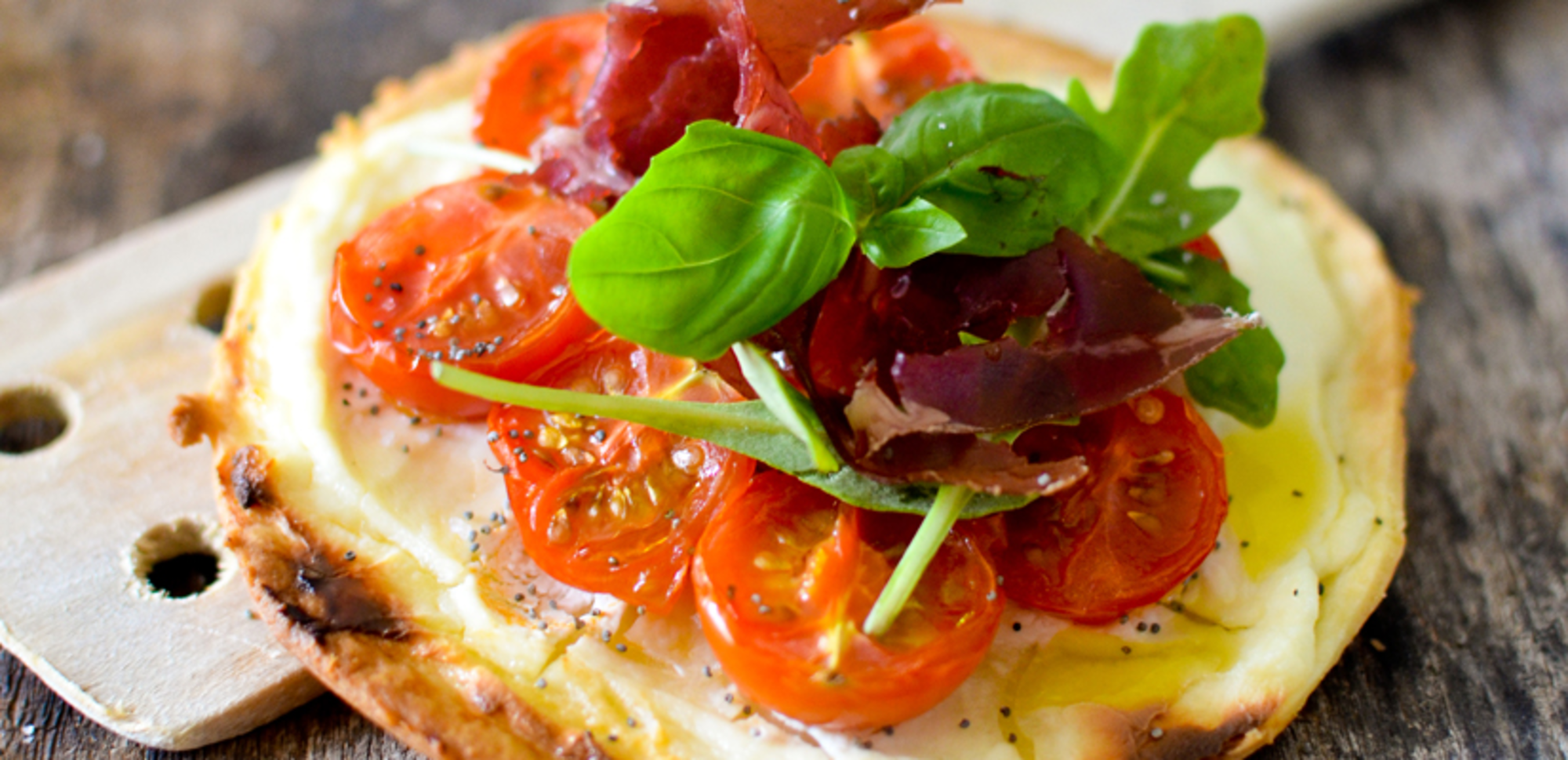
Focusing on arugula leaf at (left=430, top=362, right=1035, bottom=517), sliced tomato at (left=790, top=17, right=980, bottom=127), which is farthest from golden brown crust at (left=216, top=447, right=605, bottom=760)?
sliced tomato at (left=790, top=17, right=980, bottom=127)

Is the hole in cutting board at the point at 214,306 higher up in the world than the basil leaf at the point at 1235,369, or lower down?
lower down

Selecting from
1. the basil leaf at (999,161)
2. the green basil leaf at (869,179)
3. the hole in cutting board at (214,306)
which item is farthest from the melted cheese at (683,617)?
the green basil leaf at (869,179)

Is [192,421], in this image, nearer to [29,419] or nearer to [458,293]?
[458,293]

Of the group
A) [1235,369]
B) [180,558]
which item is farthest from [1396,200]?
[180,558]

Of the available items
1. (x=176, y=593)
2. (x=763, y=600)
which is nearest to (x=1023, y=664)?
(x=763, y=600)

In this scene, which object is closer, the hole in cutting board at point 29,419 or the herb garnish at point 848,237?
the herb garnish at point 848,237

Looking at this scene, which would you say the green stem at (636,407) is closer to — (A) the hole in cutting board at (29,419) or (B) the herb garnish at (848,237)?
(B) the herb garnish at (848,237)

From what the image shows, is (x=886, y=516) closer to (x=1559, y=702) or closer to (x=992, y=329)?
(x=992, y=329)
